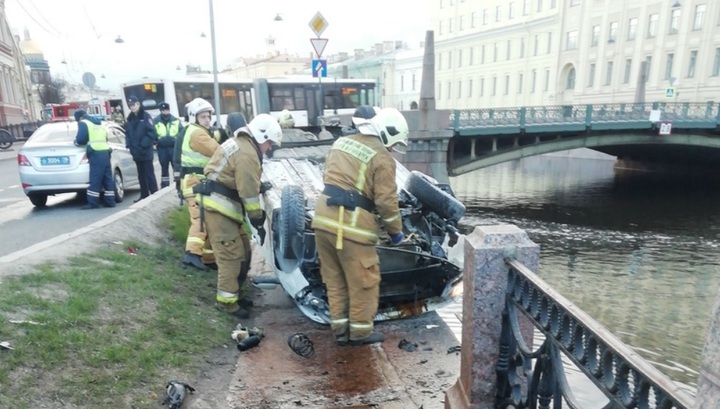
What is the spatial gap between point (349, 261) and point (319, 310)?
2.73 feet

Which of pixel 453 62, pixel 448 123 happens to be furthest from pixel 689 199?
pixel 453 62

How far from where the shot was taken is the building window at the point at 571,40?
4159 centimetres

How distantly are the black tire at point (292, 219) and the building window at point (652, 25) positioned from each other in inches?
1561

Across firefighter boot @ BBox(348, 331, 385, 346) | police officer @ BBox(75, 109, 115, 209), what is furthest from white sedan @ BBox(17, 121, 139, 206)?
firefighter boot @ BBox(348, 331, 385, 346)

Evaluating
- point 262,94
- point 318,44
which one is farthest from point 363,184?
point 262,94

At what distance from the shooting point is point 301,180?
5645 millimetres

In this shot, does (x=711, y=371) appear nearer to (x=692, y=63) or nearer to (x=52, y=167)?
(x=52, y=167)

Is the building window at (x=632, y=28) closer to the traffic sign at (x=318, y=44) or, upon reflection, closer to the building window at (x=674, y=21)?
the building window at (x=674, y=21)

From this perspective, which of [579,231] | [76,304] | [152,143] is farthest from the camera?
[579,231]

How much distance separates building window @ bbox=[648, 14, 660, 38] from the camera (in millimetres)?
35312

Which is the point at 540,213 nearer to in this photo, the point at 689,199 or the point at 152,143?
the point at 689,199

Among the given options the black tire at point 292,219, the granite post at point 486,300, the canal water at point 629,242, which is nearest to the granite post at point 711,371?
the canal water at point 629,242

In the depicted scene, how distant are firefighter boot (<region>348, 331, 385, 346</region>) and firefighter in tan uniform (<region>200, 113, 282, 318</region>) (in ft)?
3.77

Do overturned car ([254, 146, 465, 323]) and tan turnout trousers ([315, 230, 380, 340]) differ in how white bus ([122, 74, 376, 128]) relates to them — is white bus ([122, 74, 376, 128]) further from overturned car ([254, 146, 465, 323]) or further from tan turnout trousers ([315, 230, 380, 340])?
tan turnout trousers ([315, 230, 380, 340])
